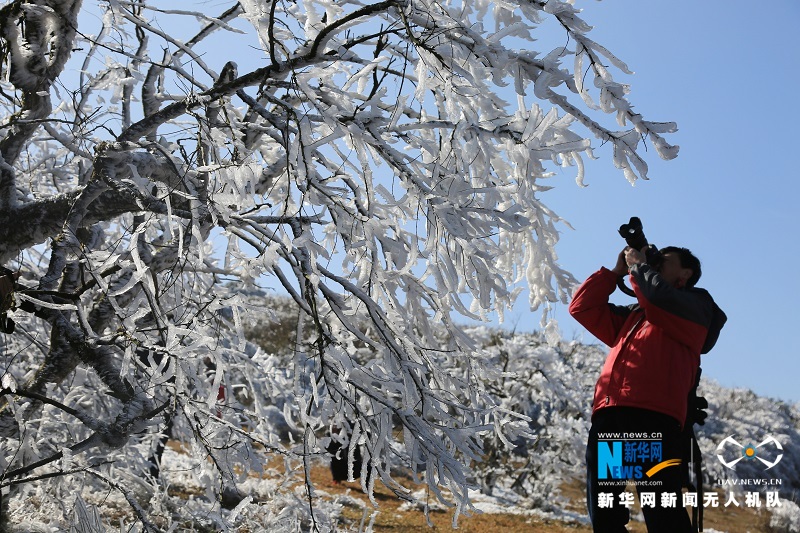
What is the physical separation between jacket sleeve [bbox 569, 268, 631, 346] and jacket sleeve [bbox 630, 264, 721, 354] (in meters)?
0.29

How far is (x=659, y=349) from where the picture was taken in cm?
270

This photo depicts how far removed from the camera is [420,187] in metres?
2.00

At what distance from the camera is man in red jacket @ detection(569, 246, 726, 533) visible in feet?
8.60

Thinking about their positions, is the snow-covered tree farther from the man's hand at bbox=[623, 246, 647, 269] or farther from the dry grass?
the dry grass

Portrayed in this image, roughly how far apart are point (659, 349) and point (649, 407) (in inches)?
10.1

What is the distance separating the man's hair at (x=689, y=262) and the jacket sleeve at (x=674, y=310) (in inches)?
10.2

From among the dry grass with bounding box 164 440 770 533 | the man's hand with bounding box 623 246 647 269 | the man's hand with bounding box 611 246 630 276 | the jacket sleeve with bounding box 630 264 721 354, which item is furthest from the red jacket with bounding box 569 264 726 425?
the dry grass with bounding box 164 440 770 533

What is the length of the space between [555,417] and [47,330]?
9.41 meters

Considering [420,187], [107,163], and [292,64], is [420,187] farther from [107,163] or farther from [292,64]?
[107,163]

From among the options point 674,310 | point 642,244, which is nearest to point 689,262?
point 642,244

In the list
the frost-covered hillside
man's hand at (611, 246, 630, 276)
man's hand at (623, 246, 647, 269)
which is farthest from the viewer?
the frost-covered hillside

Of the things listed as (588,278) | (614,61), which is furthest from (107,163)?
(588,278)

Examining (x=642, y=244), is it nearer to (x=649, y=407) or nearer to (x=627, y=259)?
(x=627, y=259)

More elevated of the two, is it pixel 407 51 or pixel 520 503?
pixel 407 51
